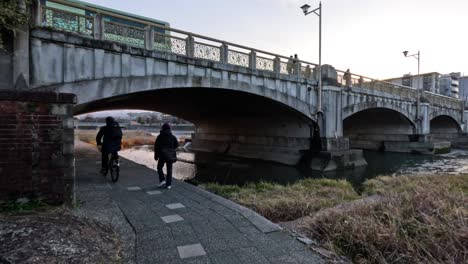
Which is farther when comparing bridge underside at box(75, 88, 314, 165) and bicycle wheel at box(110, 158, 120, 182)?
bridge underside at box(75, 88, 314, 165)

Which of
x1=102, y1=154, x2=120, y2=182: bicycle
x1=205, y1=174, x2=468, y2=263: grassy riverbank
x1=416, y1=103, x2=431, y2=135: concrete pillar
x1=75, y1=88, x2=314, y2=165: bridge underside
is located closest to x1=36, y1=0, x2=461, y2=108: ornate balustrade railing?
x1=75, y1=88, x2=314, y2=165: bridge underside

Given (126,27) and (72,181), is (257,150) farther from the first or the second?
(72,181)

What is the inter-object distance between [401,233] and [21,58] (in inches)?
372

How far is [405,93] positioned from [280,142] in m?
15.9

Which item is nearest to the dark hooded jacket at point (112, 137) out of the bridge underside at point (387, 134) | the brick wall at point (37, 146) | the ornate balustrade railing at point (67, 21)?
the brick wall at point (37, 146)

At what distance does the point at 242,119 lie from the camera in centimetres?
2442

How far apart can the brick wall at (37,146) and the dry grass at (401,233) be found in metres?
4.42

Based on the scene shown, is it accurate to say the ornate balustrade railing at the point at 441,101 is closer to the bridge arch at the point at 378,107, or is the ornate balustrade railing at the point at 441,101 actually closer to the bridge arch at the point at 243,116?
the bridge arch at the point at 378,107

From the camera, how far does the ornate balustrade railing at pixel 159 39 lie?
8.91 metres

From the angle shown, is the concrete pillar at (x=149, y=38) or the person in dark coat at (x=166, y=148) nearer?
the person in dark coat at (x=166, y=148)

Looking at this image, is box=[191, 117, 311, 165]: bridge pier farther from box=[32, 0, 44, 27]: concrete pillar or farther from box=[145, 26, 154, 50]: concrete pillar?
box=[32, 0, 44, 27]: concrete pillar

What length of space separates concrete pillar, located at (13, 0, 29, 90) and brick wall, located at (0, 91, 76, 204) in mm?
3526

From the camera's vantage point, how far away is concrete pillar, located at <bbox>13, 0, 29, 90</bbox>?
24.4 ft

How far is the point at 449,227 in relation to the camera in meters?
3.83
